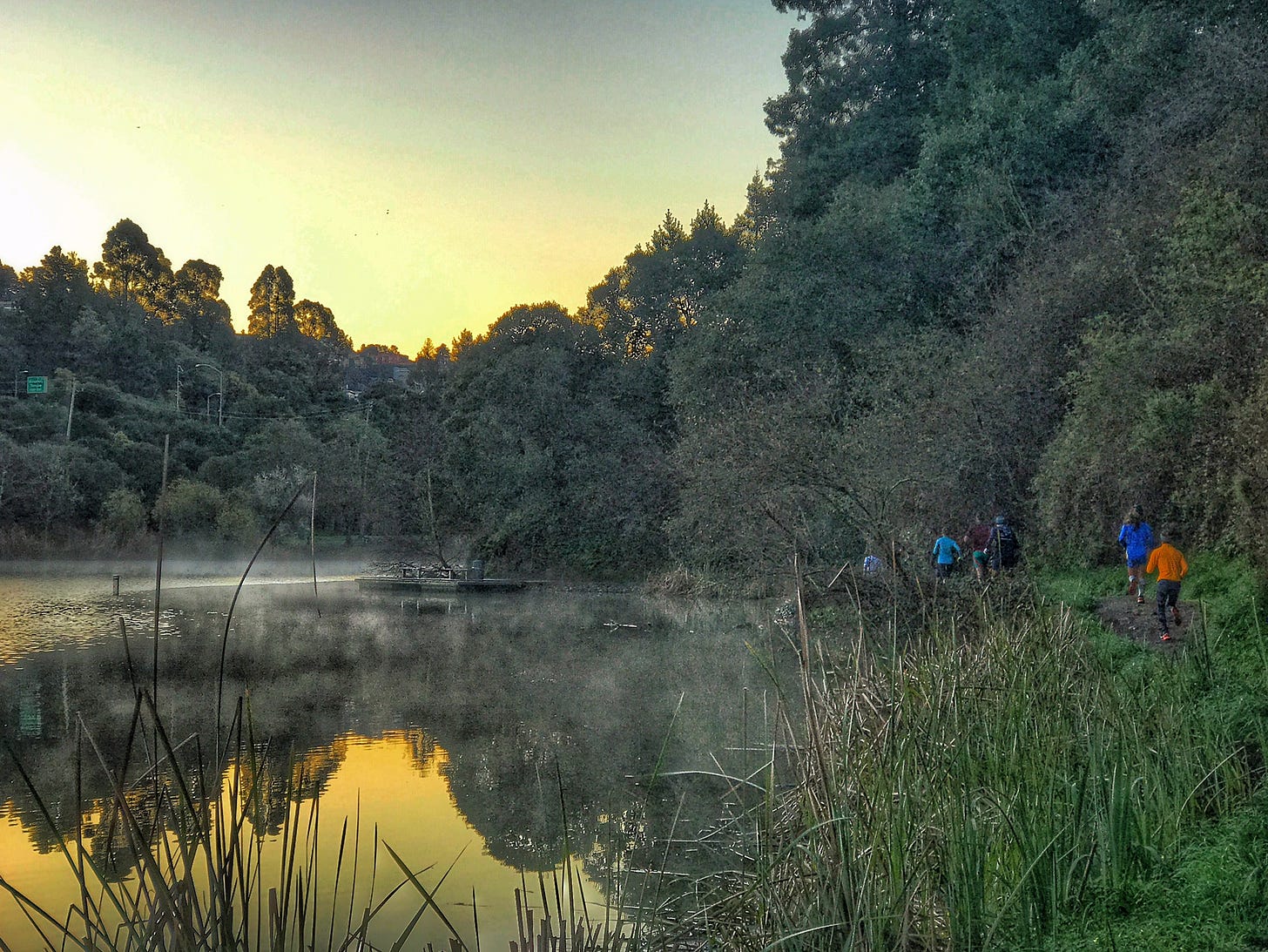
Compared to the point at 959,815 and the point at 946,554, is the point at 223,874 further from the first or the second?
the point at 946,554

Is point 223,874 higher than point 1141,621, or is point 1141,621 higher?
point 223,874

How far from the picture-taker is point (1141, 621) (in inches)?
448

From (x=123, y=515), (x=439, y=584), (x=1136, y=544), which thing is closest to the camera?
(x=1136, y=544)

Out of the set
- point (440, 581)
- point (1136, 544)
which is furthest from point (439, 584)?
point (1136, 544)

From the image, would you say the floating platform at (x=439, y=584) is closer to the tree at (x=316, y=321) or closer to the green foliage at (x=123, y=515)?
the green foliage at (x=123, y=515)

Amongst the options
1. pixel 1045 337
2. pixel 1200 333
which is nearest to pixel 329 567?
pixel 1045 337

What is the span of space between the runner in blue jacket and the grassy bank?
278 inches

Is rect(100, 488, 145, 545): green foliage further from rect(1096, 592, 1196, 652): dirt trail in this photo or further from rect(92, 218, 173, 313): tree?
rect(1096, 592, 1196, 652): dirt trail

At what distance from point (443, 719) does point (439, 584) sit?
725 inches

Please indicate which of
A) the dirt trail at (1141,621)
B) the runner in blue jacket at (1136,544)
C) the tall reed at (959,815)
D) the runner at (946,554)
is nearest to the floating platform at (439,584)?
the runner at (946,554)

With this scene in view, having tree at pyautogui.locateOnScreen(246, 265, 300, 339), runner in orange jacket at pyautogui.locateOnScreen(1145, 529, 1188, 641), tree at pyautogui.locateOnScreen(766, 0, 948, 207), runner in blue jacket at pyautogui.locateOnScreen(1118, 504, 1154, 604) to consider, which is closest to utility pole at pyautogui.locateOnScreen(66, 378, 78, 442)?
tree at pyautogui.locateOnScreen(246, 265, 300, 339)

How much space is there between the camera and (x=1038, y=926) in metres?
3.78

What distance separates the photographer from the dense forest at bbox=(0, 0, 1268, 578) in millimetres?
12875

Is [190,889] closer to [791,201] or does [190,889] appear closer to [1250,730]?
[1250,730]
